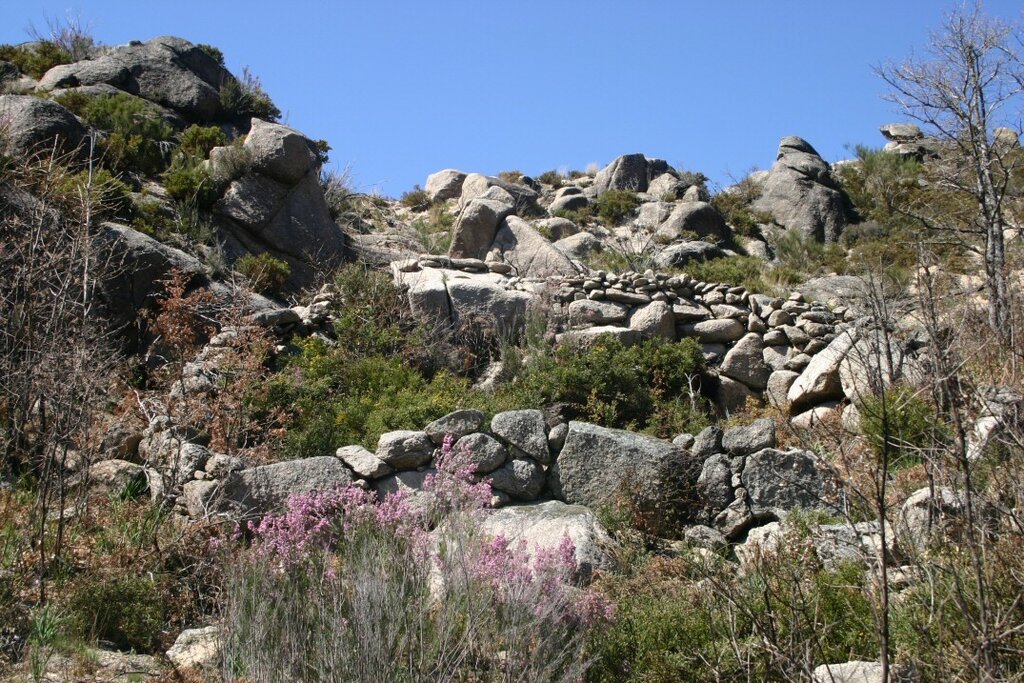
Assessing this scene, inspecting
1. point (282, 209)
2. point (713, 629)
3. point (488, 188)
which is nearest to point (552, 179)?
point (488, 188)

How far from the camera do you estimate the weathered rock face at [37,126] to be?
12.7m

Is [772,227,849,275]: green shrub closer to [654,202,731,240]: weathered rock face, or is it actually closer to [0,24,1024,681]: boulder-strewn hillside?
[0,24,1024,681]: boulder-strewn hillside

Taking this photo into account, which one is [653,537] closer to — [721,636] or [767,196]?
[721,636]

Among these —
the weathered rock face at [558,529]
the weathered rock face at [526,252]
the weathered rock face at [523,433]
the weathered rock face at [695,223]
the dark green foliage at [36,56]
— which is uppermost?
the dark green foliage at [36,56]

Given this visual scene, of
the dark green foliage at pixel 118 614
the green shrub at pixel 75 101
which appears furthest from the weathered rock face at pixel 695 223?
the dark green foliage at pixel 118 614

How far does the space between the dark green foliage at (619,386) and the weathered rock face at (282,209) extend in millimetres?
5297

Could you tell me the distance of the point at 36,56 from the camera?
64.4 ft

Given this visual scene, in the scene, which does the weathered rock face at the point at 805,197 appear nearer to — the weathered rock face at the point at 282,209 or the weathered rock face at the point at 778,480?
the weathered rock face at the point at 282,209

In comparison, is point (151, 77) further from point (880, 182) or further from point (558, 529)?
point (880, 182)

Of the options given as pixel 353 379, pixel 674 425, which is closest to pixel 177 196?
pixel 353 379

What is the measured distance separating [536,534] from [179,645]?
9.44 feet

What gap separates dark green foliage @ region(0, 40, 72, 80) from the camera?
19.0 meters

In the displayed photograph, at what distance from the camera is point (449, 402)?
965 cm

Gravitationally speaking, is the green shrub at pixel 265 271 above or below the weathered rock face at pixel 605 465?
above
